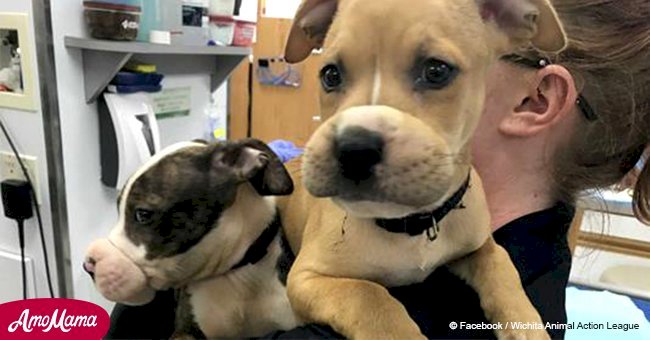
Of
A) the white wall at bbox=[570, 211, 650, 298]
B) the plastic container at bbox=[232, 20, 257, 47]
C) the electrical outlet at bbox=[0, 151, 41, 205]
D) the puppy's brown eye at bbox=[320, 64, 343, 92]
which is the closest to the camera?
the puppy's brown eye at bbox=[320, 64, 343, 92]

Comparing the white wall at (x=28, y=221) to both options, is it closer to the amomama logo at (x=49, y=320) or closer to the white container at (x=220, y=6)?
the white container at (x=220, y=6)

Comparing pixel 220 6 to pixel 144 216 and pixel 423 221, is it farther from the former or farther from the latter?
pixel 423 221

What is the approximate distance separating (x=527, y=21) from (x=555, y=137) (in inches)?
14.8

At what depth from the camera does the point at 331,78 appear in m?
0.75

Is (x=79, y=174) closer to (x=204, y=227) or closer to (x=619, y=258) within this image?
(x=204, y=227)

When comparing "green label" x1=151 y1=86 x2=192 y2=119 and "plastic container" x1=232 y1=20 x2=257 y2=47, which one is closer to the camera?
"green label" x1=151 y1=86 x2=192 y2=119

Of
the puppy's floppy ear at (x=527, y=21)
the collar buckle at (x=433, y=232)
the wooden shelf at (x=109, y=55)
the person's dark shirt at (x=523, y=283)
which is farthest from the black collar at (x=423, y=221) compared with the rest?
the wooden shelf at (x=109, y=55)

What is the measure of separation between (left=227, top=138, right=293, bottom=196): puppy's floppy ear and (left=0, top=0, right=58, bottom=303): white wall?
906mm

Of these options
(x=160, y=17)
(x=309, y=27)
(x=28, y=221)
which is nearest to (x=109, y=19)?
(x=160, y=17)

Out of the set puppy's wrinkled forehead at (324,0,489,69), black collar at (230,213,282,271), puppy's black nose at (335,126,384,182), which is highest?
puppy's wrinkled forehead at (324,0,489,69)

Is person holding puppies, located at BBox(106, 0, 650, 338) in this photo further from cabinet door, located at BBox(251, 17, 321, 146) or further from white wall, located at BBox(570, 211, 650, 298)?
cabinet door, located at BBox(251, 17, 321, 146)

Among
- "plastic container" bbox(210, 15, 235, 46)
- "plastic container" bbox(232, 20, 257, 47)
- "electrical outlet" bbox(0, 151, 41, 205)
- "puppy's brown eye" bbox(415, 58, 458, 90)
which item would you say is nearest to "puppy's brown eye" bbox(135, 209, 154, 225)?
"puppy's brown eye" bbox(415, 58, 458, 90)

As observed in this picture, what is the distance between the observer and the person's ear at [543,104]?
1.01m

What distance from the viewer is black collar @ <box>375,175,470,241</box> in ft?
2.66
